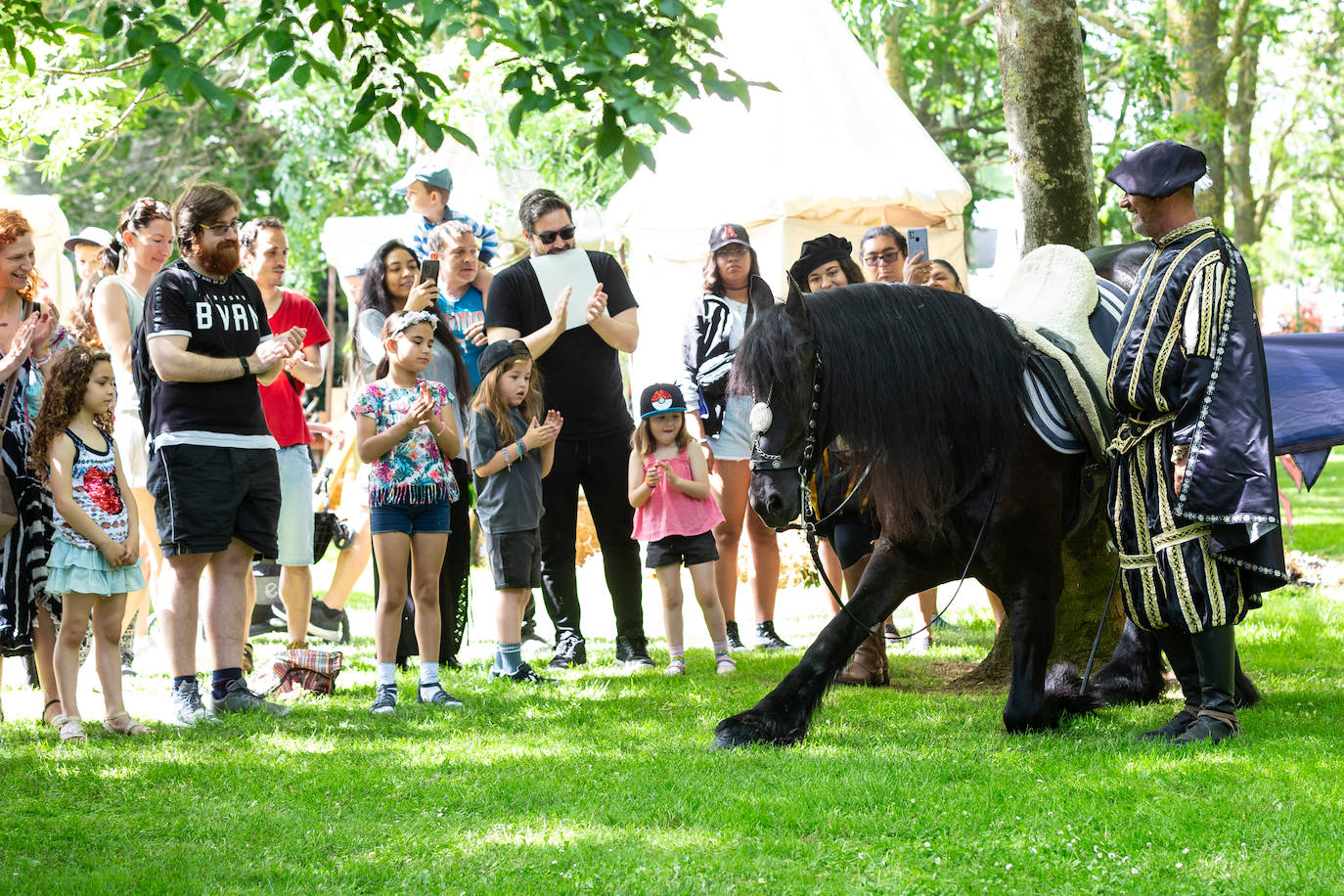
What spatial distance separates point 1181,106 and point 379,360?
12.4m

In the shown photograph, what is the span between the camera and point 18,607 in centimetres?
556

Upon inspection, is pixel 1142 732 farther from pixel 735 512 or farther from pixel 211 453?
pixel 211 453

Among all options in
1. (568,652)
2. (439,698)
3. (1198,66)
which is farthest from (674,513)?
(1198,66)

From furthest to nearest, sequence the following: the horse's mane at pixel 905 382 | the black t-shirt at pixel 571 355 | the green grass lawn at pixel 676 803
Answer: the black t-shirt at pixel 571 355, the horse's mane at pixel 905 382, the green grass lawn at pixel 676 803

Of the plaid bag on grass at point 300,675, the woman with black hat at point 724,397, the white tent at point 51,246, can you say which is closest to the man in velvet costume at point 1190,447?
the woman with black hat at point 724,397

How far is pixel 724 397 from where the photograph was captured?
7.44m

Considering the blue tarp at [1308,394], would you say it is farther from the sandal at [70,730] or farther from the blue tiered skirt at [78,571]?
the sandal at [70,730]

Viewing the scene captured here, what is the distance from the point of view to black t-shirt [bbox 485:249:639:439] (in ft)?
23.3

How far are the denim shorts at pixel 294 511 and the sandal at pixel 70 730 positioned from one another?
5.10 ft

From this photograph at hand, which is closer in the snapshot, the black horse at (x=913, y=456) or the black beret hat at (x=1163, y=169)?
the black horse at (x=913, y=456)

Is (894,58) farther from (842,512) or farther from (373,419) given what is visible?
(373,419)

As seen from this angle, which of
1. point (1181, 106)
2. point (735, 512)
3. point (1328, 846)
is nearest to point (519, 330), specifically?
point (735, 512)

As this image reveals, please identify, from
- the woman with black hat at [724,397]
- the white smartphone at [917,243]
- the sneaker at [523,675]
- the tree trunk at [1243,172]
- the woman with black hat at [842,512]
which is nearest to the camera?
the woman with black hat at [842,512]

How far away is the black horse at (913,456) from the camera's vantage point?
15.0 feet
